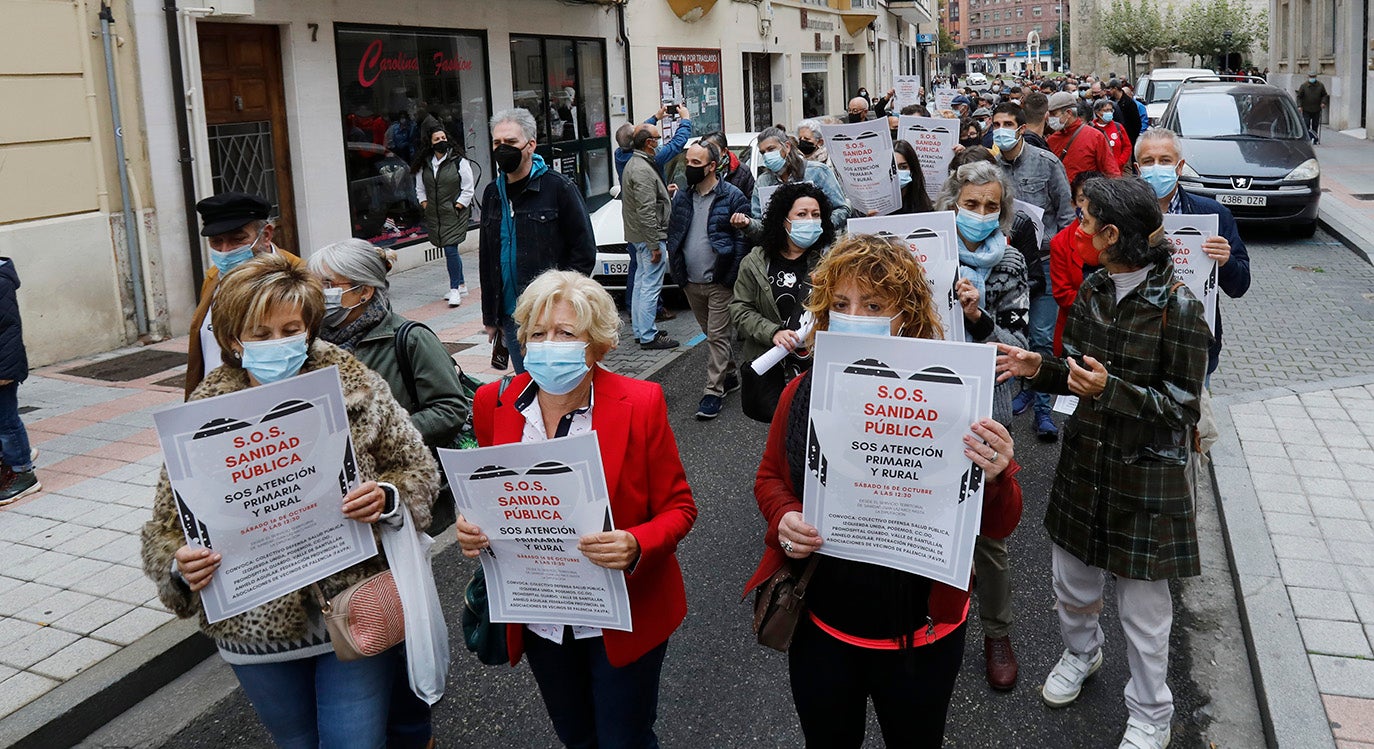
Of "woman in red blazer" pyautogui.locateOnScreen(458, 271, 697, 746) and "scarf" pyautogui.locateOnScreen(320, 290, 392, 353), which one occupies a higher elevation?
"scarf" pyautogui.locateOnScreen(320, 290, 392, 353)

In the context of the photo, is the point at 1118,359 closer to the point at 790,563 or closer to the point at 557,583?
the point at 790,563

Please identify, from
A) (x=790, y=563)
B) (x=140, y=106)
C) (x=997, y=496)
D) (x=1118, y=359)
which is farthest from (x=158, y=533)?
(x=140, y=106)

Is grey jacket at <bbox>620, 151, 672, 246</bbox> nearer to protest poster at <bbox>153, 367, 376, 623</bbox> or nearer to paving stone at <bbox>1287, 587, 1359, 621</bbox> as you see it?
paving stone at <bbox>1287, 587, 1359, 621</bbox>

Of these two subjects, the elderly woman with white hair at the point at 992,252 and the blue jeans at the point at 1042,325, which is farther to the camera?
the blue jeans at the point at 1042,325

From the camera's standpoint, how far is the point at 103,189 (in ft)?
34.1

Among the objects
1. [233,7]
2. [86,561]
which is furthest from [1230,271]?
[233,7]

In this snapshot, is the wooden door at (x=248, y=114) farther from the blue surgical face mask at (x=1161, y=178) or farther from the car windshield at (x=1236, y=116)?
the car windshield at (x=1236, y=116)

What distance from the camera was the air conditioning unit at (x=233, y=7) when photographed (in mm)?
11461

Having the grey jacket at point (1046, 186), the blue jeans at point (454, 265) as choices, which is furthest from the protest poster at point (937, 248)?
the blue jeans at point (454, 265)

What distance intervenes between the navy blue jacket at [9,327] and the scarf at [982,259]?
511 centimetres

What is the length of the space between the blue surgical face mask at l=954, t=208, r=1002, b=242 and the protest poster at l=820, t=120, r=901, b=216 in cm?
343

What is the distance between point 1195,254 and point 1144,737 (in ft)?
7.45

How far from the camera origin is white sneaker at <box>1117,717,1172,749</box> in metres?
3.79

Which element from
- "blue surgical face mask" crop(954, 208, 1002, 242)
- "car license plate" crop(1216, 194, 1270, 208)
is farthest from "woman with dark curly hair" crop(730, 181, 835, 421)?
"car license plate" crop(1216, 194, 1270, 208)
